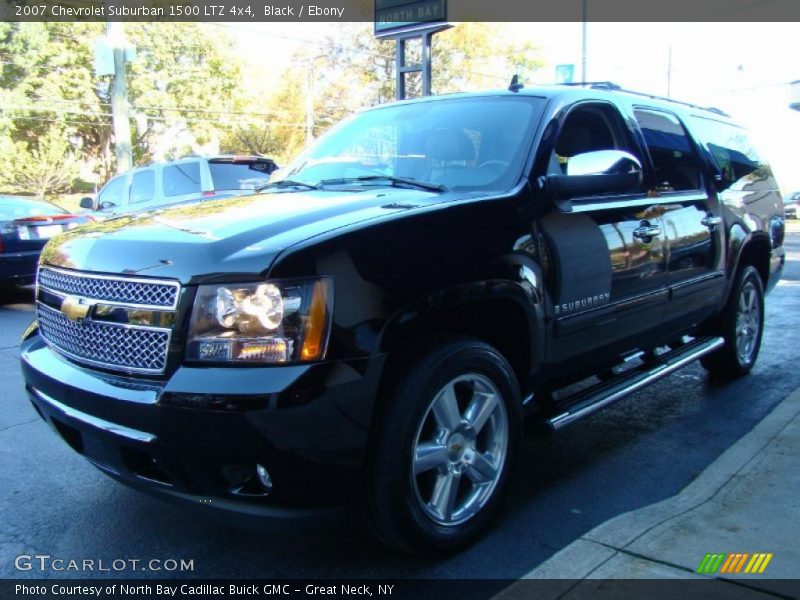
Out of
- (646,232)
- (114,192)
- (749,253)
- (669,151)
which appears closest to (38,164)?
(114,192)

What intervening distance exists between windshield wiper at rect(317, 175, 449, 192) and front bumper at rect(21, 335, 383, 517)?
3.92 ft

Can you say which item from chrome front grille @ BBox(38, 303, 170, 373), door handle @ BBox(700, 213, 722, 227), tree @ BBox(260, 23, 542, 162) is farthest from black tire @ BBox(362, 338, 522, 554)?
tree @ BBox(260, 23, 542, 162)

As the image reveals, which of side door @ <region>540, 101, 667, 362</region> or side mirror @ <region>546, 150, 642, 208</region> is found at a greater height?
side mirror @ <region>546, 150, 642, 208</region>

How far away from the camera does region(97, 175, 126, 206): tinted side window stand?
37.4 feet

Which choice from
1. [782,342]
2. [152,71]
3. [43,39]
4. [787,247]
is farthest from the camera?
[152,71]

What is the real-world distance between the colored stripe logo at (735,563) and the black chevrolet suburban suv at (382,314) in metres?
0.85

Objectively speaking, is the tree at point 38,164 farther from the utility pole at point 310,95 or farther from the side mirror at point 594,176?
the side mirror at point 594,176

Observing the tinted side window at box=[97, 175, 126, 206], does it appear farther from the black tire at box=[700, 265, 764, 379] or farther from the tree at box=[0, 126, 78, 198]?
the tree at box=[0, 126, 78, 198]

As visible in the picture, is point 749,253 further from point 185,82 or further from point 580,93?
point 185,82

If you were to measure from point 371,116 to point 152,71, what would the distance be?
37.0m

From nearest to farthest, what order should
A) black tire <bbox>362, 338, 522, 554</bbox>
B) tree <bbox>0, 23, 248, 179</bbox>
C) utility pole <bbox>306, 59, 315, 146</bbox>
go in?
black tire <bbox>362, 338, 522, 554</bbox>, tree <bbox>0, 23, 248, 179</bbox>, utility pole <bbox>306, 59, 315, 146</bbox>

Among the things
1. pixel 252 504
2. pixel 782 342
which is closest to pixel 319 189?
pixel 252 504

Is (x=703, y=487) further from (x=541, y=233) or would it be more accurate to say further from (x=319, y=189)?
(x=319, y=189)

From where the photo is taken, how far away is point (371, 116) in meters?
4.42
